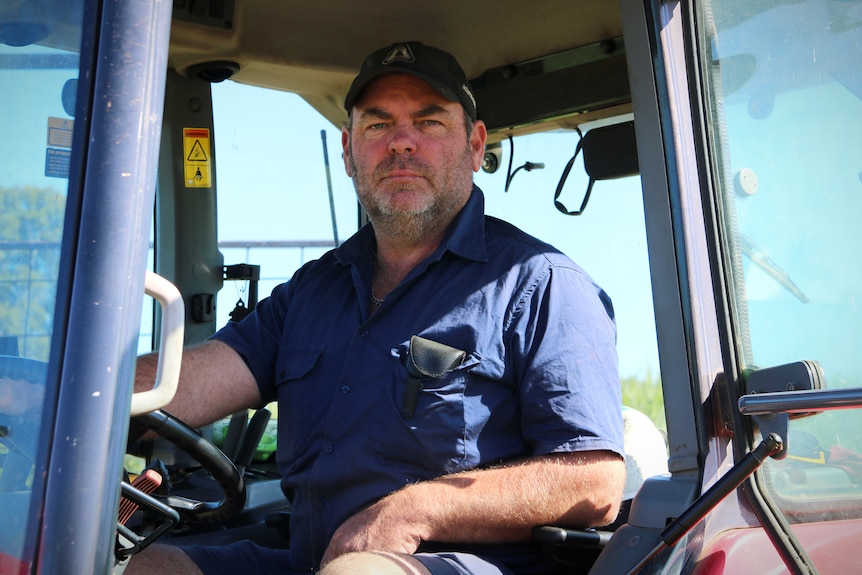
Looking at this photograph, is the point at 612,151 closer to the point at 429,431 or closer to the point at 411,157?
the point at 411,157

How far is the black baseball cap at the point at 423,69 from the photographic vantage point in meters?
2.44

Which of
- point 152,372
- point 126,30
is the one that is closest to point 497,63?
point 152,372

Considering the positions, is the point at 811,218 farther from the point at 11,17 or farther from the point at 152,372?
the point at 152,372

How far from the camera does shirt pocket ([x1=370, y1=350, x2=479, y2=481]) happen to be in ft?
6.54

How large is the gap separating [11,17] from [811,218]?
1142 millimetres

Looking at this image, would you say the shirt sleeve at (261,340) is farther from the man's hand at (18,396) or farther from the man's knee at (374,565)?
the man's hand at (18,396)

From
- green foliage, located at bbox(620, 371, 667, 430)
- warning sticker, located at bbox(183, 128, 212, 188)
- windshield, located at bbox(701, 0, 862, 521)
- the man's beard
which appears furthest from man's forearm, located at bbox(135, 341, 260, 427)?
green foliage, located at bbox(620, 371, 667, 430)

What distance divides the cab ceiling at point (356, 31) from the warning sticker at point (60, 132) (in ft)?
5.14

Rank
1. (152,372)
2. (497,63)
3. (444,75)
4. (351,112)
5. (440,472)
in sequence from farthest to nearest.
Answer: (497,63) < (351,112) < (444,75) < (152,372) < (440,472)

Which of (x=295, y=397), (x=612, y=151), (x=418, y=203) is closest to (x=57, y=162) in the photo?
(x=295, y=397)

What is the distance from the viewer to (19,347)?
1.29 metres

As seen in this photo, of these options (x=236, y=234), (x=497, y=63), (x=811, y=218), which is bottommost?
(x=811, y=218)

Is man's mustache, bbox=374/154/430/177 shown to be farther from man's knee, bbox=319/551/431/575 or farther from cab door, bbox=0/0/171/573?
cab door, bbox=0/0/171/573

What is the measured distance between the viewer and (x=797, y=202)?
1.46 m
